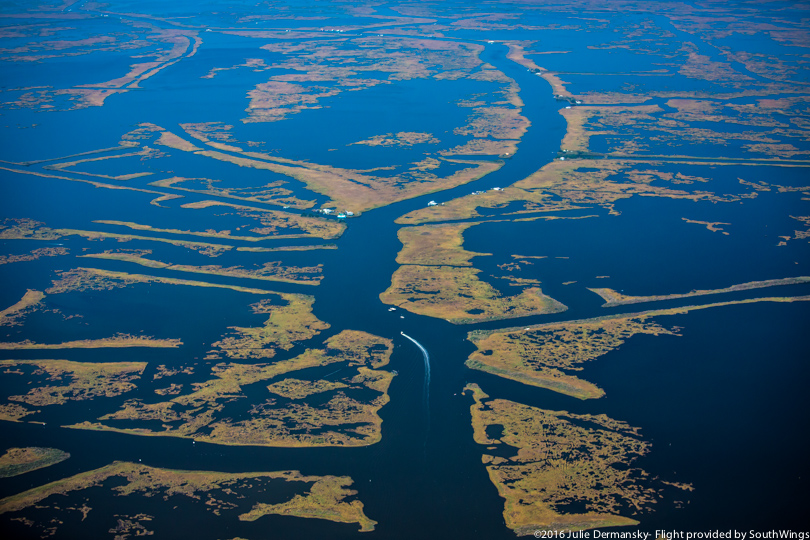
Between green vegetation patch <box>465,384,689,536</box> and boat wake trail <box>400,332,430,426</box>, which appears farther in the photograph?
boat wake trail <box>400,332,430,426</box>

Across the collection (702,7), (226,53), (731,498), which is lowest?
(731,498)

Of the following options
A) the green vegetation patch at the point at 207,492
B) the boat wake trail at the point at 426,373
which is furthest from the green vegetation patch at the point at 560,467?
the green vegetation patch at the point at 207,492

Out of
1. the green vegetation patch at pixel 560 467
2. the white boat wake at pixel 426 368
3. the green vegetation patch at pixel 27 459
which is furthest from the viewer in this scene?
the white boat wake at pixel 426 368

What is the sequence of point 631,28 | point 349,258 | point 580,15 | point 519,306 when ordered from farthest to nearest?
point 580,15 → point 631,28 → point 349,258 → point 519,306

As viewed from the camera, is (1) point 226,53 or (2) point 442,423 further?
(1) point 226,53

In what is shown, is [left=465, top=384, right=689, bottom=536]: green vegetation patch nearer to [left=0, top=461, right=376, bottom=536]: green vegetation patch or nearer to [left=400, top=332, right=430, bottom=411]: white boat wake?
[left=400, top=332, right=430, bottom=411]: white boat wake

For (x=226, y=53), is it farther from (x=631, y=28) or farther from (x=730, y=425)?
(x=730, y=425)

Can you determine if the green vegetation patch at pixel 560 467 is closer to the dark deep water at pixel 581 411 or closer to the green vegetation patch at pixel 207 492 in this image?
the dark deep water at pixel 581 411

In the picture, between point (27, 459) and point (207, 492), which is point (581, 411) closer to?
point (207, 492)

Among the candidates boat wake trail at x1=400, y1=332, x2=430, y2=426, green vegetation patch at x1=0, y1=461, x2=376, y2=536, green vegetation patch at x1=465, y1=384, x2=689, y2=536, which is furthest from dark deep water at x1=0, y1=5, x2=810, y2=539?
green vegetation patch at x1=465, y1=384, x2=689, y2=536

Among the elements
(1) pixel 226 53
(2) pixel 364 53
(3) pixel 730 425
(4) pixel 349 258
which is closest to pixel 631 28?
(2) pixel 364 53

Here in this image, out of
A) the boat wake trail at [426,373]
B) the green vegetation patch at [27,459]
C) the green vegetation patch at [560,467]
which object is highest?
the boat wake trail at [426,373]
